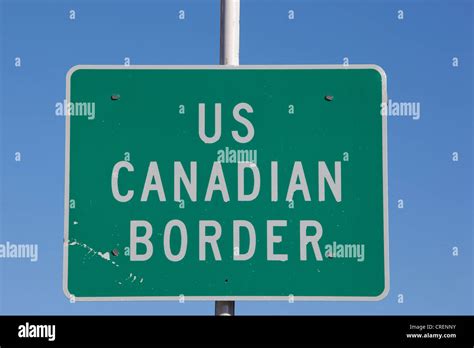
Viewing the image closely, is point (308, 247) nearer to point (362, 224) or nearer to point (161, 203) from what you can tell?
point (362, 224)

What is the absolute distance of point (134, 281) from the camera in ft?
11.7

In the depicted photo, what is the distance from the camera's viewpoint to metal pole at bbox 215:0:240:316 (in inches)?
145

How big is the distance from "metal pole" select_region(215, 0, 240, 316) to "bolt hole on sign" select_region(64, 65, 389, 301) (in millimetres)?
57

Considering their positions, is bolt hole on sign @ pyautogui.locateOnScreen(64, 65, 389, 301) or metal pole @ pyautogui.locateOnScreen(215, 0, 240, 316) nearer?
bolt hole on sign @ pyautogui.locateOnScreen(64, 65, 389, 301)

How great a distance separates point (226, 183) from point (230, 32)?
67cm

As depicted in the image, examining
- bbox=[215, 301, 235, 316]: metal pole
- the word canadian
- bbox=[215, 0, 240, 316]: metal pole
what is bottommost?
bbox=[215, 301, 235, 316]: metal pole

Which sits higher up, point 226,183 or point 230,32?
point 230,32

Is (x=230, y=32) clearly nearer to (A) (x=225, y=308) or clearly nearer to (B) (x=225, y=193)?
(B) (x=225, y=193)

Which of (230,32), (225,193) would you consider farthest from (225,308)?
(230,32)

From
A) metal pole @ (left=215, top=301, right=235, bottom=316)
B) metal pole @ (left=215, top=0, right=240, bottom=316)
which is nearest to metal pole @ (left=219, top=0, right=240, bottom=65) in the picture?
metal pole @ (left=215, top=0, right=240, bottom=316)

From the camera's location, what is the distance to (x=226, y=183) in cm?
365

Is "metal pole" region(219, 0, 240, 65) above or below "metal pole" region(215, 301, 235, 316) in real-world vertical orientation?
above

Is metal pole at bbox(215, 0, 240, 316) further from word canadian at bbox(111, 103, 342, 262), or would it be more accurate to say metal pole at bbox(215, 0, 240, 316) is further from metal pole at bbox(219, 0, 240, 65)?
word canadian at bbox(111, 103, 342, 262)
